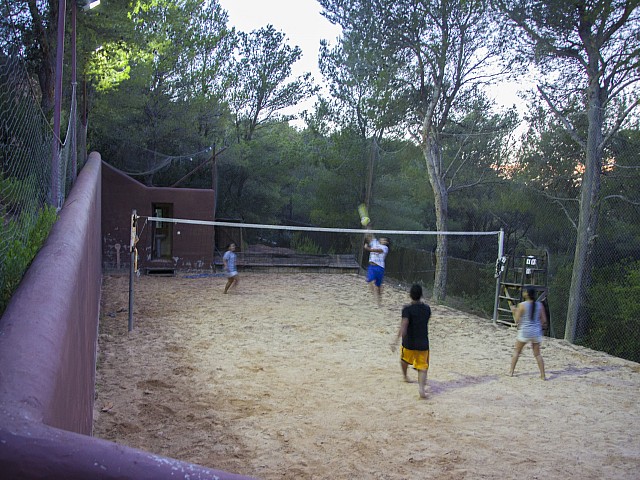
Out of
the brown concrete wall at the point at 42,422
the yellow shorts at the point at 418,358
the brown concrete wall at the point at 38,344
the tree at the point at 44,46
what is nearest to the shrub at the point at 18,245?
the brown concrete wall at the point at 38,344

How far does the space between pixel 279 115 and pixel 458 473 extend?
1263 inches

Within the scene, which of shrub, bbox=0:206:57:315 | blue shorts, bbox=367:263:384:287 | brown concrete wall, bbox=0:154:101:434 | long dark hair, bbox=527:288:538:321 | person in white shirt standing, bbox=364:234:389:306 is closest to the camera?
brown concrete wall, bbox=0:154:101:434

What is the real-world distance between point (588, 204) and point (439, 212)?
7.21 metres

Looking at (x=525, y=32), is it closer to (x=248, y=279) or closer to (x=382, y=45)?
(x=382, y=45)

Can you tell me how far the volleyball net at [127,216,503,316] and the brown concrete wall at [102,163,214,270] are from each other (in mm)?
37

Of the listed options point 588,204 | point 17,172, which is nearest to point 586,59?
point 588,204

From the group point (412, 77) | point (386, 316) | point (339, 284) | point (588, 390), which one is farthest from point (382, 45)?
point (588, 390)

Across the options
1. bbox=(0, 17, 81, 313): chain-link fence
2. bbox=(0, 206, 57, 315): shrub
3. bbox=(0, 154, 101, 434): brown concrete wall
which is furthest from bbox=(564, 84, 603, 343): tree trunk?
bbox=(0, 154, 101, 434): brown concrete wall

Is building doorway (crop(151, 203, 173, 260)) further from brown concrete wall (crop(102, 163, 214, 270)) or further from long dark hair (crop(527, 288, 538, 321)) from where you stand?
long dark hair (crop(527, 288, 538, 321))

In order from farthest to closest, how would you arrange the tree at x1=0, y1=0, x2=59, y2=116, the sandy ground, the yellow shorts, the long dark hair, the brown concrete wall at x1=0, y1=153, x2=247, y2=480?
the tree at x1=0, y1=0, x2=59, y2=116, the long dark hair, the yellow shorts, the sandy ground, the brown concrete wall at x1=0, y1=153, x2=247, y2=480

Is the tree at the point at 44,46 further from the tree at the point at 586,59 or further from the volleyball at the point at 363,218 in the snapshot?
the tree at the point at 586,59

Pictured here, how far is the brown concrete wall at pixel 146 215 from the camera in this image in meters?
20.2

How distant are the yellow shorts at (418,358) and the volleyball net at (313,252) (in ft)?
16.6

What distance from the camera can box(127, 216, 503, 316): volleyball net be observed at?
20.4 m
